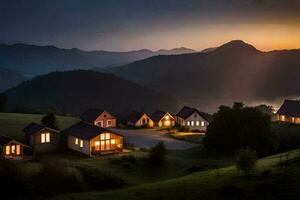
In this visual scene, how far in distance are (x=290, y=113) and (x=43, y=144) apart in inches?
2514

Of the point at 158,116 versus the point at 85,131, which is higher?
the point at 158,116

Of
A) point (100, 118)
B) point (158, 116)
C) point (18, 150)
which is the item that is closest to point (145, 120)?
point (158, 116)

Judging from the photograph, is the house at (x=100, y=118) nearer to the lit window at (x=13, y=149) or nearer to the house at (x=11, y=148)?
the house at (x=11, y=148)

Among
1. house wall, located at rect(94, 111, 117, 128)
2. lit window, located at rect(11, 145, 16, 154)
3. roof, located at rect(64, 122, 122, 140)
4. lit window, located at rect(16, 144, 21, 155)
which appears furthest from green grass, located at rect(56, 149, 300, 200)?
house wall, located at rect(94, 111, 117, 128)

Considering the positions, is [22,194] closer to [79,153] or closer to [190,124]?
[79,153]

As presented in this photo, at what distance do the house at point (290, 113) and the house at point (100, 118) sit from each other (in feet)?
138

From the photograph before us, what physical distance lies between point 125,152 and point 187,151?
36.7 feet

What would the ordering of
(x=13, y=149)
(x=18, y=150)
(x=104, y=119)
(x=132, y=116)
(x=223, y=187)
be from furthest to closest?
(x=132, y=116), (x=104, y=119), (x=18, y=150), (x=13, y=149), (x=223, y=187)

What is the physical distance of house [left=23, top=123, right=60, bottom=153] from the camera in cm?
6175

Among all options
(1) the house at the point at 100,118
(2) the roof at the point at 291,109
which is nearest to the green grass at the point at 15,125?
(1) the house at the point at 100,118

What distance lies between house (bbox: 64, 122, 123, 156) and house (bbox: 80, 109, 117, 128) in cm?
2804

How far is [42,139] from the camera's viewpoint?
62281 millimetres

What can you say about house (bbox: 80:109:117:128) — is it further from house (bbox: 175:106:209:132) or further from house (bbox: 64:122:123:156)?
house (bbox: 64:122:123:156)

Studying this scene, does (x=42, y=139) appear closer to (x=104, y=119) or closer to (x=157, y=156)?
(x=157, y=156)
